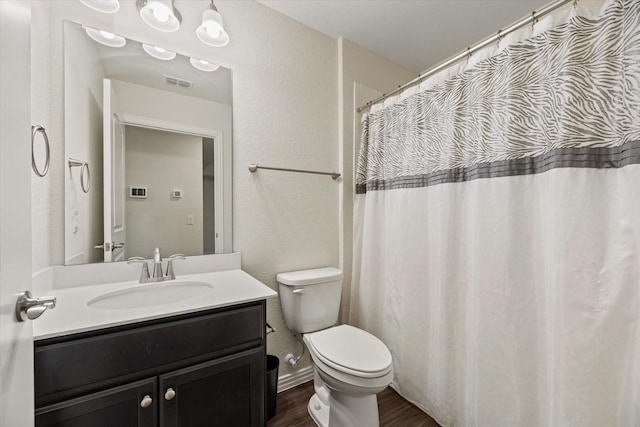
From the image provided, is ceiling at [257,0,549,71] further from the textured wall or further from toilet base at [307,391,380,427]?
toilet base at [307,391,380,427]

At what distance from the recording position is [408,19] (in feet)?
5.75

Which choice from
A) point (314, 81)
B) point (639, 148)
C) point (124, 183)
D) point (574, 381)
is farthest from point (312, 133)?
point (574, 381)

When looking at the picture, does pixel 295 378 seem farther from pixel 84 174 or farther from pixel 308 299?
pixel 84 174

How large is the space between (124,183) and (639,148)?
6.75 ft

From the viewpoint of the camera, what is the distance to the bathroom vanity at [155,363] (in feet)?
2.65

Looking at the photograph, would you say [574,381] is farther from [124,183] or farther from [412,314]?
[124,183]

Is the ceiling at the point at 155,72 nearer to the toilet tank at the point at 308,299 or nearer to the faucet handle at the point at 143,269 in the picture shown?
the faucet handle at the point at 143,269

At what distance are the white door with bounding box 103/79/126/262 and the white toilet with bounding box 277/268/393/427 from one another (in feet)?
2.90

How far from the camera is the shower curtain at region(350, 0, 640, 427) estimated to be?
0.89 metres

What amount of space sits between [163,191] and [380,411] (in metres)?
1.78

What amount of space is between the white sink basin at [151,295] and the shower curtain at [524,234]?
1.18 meters

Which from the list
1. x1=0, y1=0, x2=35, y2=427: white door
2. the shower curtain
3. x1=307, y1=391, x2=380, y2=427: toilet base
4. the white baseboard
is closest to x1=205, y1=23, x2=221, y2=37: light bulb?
x1=0, y1=0, x2=35, y2=427: white door

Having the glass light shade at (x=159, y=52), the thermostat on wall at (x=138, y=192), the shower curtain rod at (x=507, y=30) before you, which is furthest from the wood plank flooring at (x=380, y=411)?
the glass light shade at (x=159, y=52)

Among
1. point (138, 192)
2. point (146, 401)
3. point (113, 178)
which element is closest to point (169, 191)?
point (138, 192)
